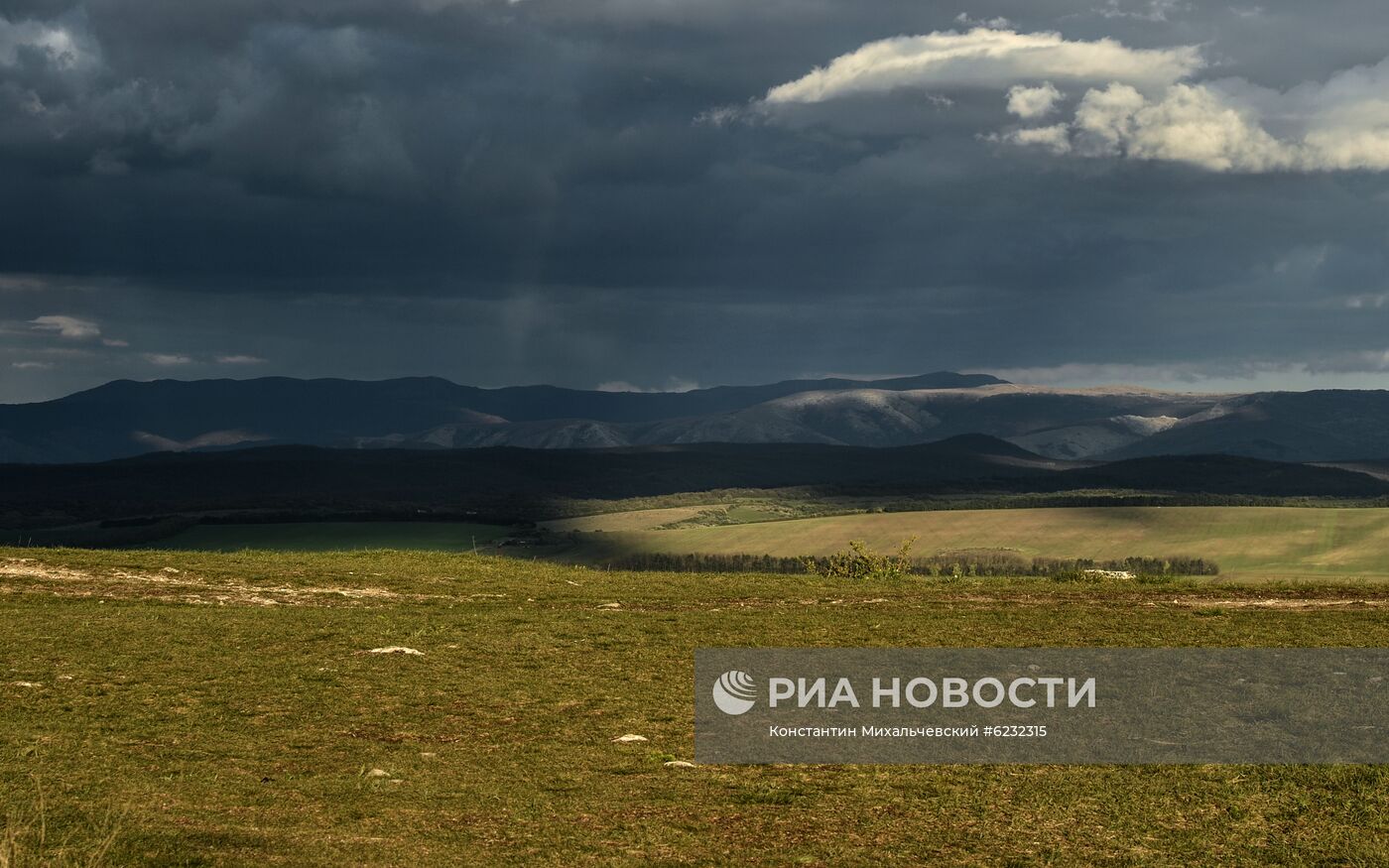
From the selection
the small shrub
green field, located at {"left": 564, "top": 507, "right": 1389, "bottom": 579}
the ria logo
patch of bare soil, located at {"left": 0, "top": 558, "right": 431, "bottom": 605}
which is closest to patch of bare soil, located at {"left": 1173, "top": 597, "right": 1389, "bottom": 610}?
the small shrub

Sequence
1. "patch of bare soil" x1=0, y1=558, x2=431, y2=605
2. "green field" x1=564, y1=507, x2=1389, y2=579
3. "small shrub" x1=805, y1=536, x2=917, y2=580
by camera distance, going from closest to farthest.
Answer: "patch of bare soil" x1=0, y1=558, x2=431, y2=605, "small shrub" x1=805, y1=536, x2=917, y2=580, "green field" x1=564, y1=507, x2=1389, y2=579

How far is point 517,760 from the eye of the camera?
19.5 metres

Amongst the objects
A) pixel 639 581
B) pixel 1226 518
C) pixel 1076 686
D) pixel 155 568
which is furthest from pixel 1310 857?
pixel 1226 518

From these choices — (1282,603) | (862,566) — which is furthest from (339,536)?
(1282,603)

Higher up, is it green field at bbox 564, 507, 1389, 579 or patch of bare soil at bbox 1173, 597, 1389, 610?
patch of bare soil at bbox 1173, 597, 1389, 610

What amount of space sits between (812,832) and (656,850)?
2.21 m

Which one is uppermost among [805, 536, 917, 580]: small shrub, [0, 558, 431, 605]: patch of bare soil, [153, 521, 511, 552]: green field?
[0, 558, 431, 605]: patch of bare soil

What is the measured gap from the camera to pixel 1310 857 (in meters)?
15.1

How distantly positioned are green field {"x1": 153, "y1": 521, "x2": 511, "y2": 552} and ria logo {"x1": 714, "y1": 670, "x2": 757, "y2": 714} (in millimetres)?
122978

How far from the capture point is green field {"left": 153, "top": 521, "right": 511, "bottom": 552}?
15488cm

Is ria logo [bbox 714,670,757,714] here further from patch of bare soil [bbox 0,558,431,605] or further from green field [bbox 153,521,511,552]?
green field [bbox 153,521,511,552]

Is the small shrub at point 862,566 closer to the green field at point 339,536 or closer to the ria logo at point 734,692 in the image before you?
the ria logo at point 734,692

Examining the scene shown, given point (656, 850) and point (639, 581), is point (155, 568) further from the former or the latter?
point (656, 850)

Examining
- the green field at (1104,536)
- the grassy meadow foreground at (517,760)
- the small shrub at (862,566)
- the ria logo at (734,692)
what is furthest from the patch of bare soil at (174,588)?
the green field at (1104,536)
